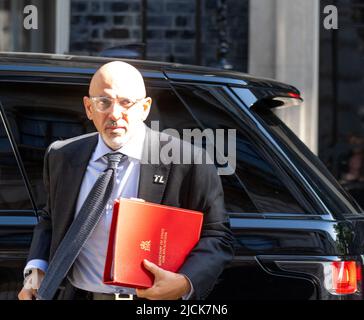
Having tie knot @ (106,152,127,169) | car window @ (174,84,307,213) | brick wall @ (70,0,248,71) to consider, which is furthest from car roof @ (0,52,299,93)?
brick wall @ (70,0,248,71)

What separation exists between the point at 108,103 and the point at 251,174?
998 mm

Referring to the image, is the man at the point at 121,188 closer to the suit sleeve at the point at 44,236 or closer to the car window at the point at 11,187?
the suit sleeve at the point at 44,236

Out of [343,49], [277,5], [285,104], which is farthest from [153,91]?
[343,49]

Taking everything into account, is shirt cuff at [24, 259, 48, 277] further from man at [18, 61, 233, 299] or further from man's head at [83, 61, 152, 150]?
man's head at [83, 61, 152, 150]

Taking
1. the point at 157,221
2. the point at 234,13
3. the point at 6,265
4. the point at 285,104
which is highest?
the point at 234,13

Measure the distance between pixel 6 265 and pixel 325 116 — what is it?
278 inches

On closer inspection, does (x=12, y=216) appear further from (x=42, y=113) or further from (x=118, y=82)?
(x=118, y=82)

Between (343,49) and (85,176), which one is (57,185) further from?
(343,49)

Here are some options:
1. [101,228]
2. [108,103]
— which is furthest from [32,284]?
[108,103]

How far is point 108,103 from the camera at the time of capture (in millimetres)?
3064

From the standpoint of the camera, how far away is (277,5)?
9.76m

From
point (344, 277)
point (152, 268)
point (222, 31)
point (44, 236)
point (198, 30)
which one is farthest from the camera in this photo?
point (198, 30)

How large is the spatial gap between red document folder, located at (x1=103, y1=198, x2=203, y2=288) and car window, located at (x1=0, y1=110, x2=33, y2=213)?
3.15 ft

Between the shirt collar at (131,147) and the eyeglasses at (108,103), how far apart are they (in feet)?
0.46
